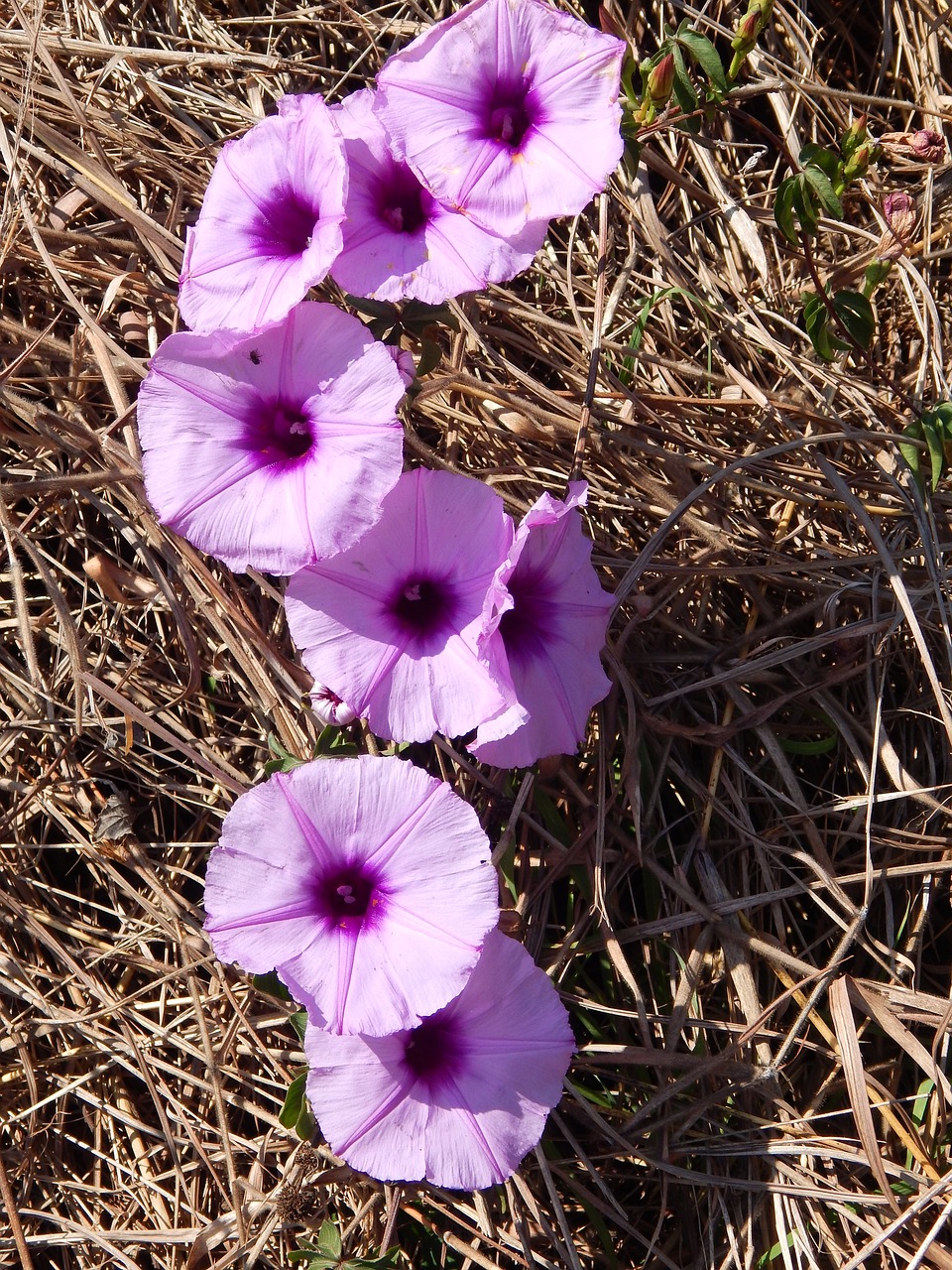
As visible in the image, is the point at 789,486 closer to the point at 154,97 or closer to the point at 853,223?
the point at 853,223

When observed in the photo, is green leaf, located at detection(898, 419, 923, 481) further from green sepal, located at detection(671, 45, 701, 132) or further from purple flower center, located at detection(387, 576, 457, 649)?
purple flower center, located at detection(387, 576, 457, 649)

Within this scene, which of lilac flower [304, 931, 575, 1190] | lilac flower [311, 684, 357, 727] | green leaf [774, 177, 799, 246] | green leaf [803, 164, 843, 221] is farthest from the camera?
green leaf [774, 177, 799, 246]

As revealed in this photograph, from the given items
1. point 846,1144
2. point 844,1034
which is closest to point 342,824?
point 844,1034

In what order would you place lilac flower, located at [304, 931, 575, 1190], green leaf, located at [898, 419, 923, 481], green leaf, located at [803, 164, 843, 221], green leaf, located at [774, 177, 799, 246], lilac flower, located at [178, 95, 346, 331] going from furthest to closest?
green leaf, located at [898, 419, 923, 481] < green leaf, located at [774, 177, 799, 246] < green leaf, located at [803, 164, 843, 221] < lilac flower, located at [304, 931, 575, 1190] < lilac flower, located at [178, 95, 346, 331]

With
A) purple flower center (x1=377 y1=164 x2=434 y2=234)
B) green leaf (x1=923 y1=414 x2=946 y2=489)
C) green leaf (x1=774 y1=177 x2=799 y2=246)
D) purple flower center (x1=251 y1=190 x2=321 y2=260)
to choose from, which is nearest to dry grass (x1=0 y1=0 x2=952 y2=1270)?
green leaf (x1=923 y1=414 x2=946 y2=489)

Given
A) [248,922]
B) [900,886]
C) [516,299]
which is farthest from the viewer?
[516,299]

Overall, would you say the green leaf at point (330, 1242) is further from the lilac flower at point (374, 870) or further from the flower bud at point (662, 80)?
the flower bud at point (662, 80)

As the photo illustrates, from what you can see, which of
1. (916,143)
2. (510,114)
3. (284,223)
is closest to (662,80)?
(510,114)
